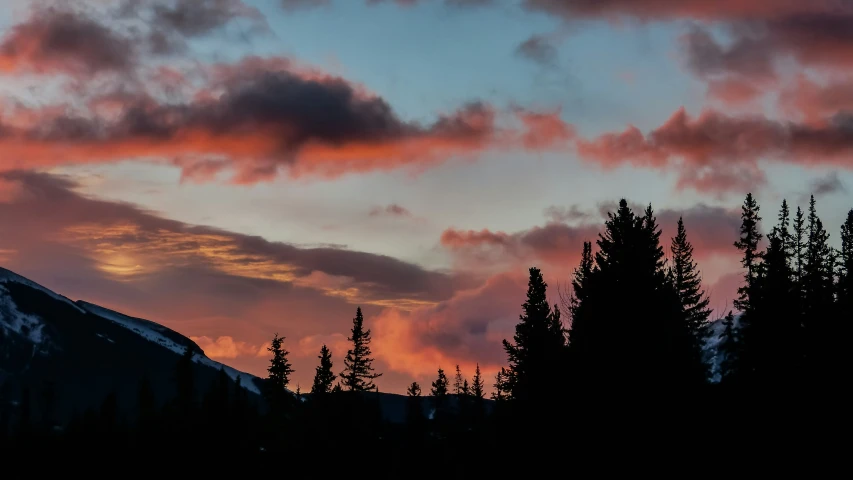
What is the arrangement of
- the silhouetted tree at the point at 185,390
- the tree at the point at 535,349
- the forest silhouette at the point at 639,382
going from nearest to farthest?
the forest silhouette at the point at 639,382
the tree at the point at 535,349
the silhouetted tree at the point at 185,390

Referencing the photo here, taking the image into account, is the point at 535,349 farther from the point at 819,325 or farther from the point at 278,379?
the point at 278,379

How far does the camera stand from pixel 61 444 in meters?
124

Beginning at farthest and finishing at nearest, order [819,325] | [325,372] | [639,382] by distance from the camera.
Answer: [325,372] < [819,325] < [639,382]

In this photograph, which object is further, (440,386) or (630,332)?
(440,386)

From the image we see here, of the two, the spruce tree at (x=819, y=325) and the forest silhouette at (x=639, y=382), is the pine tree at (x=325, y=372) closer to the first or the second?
the forest silhouette at (x=639, y=382)

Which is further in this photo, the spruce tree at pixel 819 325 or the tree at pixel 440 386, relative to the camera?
the tree at pixel 440 386

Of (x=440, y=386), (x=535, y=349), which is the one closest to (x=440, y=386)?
(x=440, y=386)

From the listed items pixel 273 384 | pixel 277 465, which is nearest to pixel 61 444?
pixel 273 384

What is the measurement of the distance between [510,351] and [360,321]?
47127 millimetres

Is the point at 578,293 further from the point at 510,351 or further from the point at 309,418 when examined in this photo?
the point at 309,418

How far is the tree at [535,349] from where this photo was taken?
1903 inches

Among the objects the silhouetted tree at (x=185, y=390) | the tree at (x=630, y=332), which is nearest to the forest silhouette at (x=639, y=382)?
the tree at (x=630, y=332)

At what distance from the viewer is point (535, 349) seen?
59719 mm

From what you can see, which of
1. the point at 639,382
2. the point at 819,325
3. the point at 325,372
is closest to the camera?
the point at 639,382
